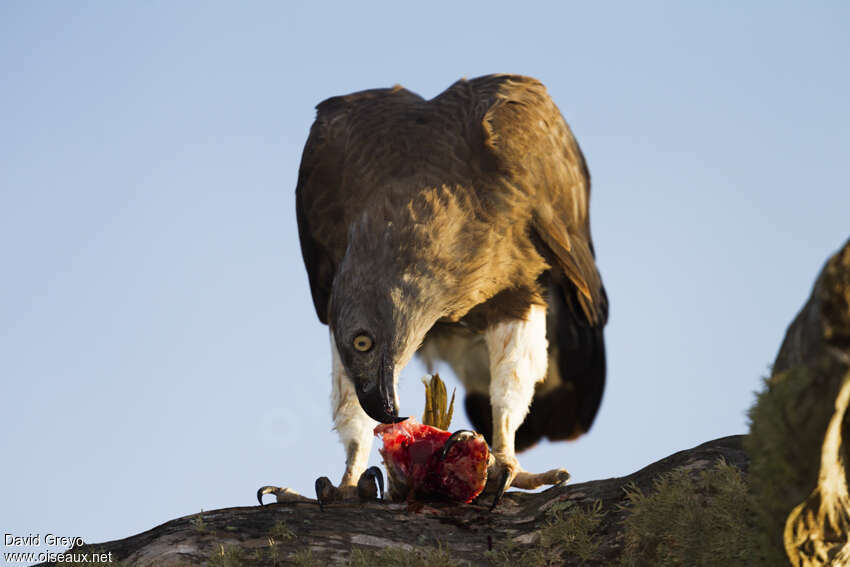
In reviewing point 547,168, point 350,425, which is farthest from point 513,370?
point 547,168

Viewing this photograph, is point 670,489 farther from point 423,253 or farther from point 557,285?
point 557,285

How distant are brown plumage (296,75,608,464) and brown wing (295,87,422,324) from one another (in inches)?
0.4

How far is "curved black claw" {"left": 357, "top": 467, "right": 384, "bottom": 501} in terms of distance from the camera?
16.9ft

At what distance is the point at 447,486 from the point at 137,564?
1.63m

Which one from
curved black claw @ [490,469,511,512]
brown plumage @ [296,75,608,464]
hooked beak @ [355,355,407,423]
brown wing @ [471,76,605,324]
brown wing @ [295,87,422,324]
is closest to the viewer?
curved black claw @ [490,469,511,512]

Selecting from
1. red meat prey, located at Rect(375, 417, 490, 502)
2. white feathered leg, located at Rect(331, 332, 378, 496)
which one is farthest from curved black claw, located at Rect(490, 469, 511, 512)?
white feathered leg, located at Rect(331, 332, 378, 496)

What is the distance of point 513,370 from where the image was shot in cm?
595

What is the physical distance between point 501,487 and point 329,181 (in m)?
2.48

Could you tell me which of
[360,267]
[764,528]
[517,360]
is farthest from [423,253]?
[764,528]

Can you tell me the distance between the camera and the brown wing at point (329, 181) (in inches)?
245

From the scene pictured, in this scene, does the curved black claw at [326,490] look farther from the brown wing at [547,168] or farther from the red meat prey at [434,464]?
the brown wing at [547,168]

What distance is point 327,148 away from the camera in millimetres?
6305

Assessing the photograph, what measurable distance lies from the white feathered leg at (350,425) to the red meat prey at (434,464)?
1.99ft

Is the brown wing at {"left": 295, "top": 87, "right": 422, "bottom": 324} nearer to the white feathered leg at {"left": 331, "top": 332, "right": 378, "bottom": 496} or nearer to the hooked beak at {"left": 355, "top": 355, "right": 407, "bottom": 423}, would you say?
the white feathered leg at {"left": 331, "top": 332, "right": 378, "bottom": 496}
